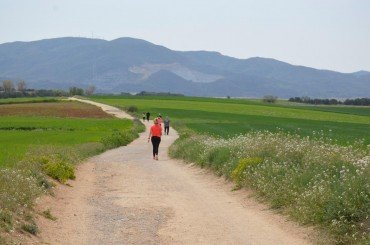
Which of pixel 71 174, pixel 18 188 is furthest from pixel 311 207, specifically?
pixel 71 174

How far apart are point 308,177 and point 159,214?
3570mm

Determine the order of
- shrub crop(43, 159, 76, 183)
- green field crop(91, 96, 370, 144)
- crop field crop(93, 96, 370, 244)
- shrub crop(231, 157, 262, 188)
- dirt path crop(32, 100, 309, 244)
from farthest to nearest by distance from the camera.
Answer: green field crop(91, 96, 370, 144), shrub crop(43, 159, 76, 183), shrub crop(231, 157, 262, 188), dirt path crop(32, 100, 309, 244), crop field crop(93, 96, 370, 244)

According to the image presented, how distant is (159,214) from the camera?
14.2m

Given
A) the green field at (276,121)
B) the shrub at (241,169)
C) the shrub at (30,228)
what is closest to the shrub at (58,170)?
the shrub at (241,169)

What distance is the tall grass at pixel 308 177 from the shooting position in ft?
36.0

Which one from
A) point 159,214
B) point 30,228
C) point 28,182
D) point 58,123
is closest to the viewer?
point 30,228

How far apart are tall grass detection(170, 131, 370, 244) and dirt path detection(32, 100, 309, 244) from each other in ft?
1.50

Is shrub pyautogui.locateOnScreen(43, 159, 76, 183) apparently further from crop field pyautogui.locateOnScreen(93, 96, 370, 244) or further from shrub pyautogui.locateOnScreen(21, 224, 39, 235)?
shrub pyautogui.locateOnScreen(21, 224, 39, 235)

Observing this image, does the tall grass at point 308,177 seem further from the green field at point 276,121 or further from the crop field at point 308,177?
the green field at point 276,121

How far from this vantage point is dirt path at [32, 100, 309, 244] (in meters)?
11.7

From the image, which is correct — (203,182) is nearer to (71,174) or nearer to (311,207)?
(71,174)

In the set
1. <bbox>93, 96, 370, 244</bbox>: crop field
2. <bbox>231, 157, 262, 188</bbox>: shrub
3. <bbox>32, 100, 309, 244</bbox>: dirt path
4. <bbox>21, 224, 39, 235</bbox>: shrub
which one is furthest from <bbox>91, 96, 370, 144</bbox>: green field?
<bbox>21, 224, 39, 235</bbox>: shrub

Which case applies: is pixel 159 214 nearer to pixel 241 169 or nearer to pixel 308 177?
pixel 308 177

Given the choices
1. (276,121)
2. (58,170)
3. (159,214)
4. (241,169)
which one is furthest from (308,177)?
(276,121)
